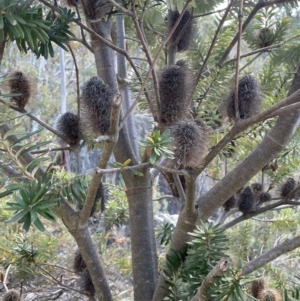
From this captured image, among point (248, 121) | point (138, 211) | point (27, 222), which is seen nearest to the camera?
point (27, 222)

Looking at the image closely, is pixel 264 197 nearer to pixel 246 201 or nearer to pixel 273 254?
pixel 246 201

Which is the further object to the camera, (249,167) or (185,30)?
(185,30)

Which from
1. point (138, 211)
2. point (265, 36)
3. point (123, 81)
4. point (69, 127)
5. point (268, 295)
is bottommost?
point (268, 295)

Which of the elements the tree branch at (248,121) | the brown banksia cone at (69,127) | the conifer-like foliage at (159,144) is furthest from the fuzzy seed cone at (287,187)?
Result: the brown banksia cone at (69,127)

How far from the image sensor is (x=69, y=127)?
677mm

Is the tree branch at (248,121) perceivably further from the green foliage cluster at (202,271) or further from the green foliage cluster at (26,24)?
the green foliage cluster at (26,24)

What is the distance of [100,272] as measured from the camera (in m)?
0.75

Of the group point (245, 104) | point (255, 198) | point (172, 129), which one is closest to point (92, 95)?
point (172, 129)

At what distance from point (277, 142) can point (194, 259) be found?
8.7 inches

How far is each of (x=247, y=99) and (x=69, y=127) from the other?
0.28 metres

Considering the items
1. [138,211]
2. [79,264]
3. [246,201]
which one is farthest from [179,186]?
[79,264]

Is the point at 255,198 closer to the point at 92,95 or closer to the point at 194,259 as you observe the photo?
the point at 194,259

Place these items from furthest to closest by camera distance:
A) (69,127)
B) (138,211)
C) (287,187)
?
(287,187) < (138,211) < (69,127)

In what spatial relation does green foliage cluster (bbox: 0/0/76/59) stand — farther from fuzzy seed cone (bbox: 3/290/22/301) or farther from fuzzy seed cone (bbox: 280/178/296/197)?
fuzzy seed cone (bbox: 280/178/296/197)
